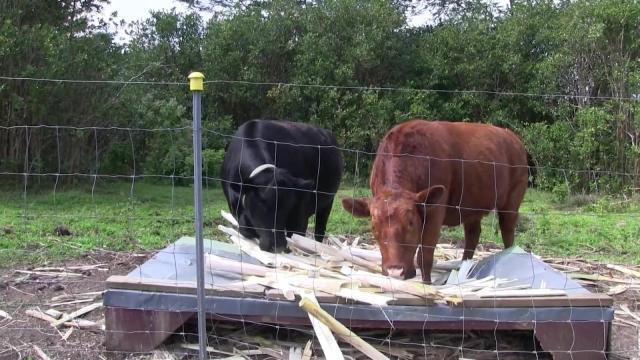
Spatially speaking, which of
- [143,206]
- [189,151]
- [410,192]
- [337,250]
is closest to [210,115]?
[189,151]

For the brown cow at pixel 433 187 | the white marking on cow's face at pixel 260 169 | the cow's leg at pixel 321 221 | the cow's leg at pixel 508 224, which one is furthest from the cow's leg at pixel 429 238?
the cow's leg at pixel 321 221

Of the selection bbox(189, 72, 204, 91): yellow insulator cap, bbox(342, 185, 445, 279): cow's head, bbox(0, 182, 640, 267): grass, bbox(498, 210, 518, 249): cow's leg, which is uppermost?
bbox(189, 72, 204, 91): yellow insulator cap

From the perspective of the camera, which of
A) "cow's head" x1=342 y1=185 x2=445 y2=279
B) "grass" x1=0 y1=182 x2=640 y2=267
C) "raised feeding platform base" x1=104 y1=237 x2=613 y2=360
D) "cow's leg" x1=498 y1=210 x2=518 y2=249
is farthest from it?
"grass" x1=0 y1=182 x2=640 y2=267

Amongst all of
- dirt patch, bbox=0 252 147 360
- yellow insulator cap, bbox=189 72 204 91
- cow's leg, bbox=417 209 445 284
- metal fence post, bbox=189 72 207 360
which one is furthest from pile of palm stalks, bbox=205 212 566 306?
yellow insulator cap, bbox=189 72 204 91

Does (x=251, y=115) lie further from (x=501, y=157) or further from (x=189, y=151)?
(x=501, y=157)

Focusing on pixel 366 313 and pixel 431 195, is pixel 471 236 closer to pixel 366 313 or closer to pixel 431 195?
pixel 431 195

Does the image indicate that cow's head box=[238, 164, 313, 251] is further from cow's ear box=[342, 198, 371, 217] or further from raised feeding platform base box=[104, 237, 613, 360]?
raised feeding platform base box=[104, 237, 613, 360]

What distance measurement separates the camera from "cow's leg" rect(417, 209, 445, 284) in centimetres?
489

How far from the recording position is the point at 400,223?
457cm

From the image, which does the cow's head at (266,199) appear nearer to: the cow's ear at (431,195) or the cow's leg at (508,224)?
the cow's ear at (431,195)

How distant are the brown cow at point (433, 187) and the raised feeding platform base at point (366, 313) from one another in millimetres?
419

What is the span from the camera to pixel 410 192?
4746mm

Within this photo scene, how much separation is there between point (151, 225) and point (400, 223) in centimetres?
564

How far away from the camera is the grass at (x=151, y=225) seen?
302 inches
